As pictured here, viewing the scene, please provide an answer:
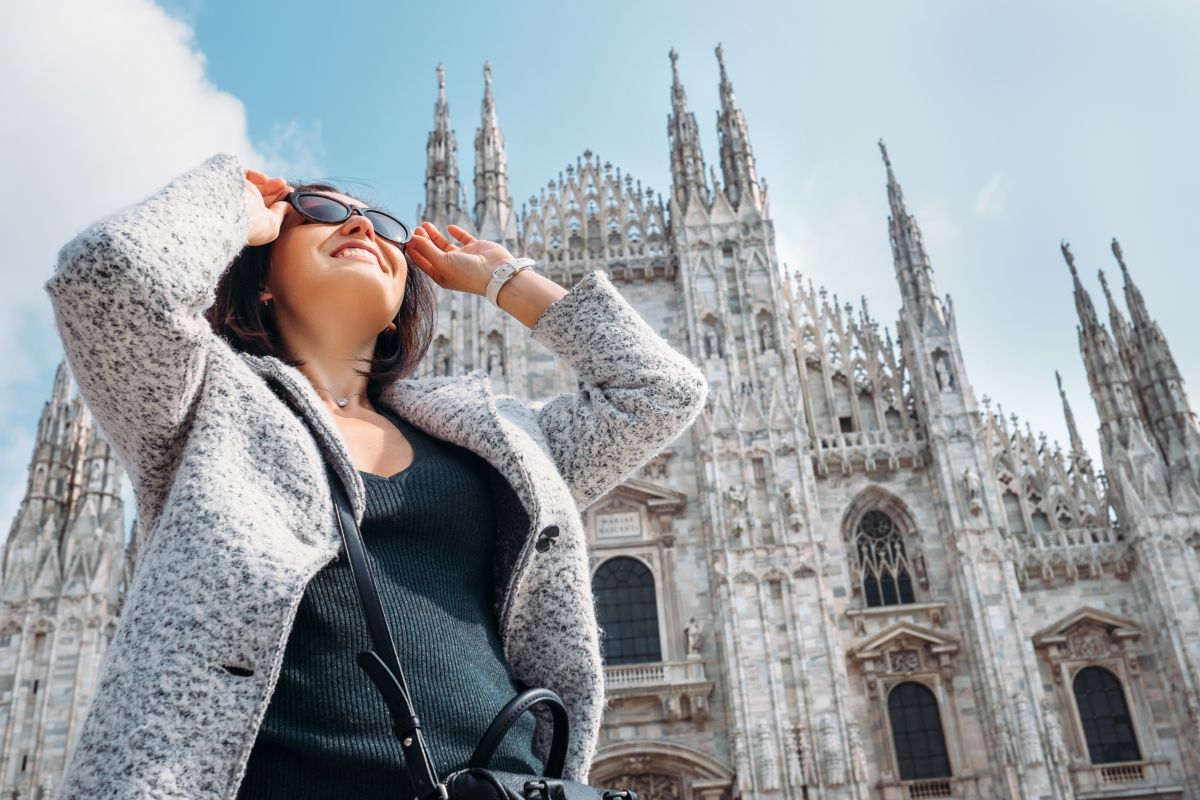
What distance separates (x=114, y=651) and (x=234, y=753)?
241 mm

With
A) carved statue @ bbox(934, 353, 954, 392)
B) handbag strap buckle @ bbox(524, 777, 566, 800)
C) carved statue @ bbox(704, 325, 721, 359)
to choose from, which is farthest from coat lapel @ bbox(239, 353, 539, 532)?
carved statue @ bbox(934, 353, 954, 392)

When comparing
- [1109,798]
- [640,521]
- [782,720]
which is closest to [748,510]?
[640,521]

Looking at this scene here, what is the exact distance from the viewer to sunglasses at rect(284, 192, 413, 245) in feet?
6.66

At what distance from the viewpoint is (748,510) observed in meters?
17.0

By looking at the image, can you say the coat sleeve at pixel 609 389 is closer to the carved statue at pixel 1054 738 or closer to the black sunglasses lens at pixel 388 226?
the black sunglasses lens at pixel 388 226

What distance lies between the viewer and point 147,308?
1509 mm

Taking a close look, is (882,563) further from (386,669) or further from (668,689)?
(386,669)

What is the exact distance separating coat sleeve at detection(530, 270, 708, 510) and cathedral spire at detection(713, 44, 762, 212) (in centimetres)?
1847

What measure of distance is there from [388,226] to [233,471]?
0.72 metres

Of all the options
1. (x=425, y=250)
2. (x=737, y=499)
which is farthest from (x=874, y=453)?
(x=425, y=250)

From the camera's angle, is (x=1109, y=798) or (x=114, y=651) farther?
(x=1109, y=798)

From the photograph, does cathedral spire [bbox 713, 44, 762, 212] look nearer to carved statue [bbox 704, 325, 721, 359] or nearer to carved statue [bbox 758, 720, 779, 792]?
carved statue [bbox 704, 325, 721, 359]

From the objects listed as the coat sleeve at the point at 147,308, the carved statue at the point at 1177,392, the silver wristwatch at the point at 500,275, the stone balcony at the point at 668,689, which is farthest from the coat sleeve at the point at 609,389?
the carved statue at the point at 1177,392

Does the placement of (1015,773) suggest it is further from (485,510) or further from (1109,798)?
(485,510)
